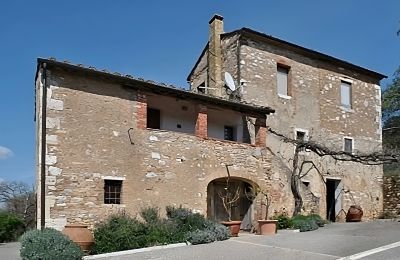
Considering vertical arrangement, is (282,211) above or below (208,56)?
below

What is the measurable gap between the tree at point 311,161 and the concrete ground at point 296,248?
4.54 m

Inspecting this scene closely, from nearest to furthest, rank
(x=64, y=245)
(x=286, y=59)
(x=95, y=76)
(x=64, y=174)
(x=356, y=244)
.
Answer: (x=64, y=245) → (x=356, y=244) → (x=64, y=174) → (x=95, y=76) → (x=286, y=59)

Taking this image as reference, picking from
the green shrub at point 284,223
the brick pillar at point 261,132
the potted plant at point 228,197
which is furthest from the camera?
the brick pillar at point 261,132

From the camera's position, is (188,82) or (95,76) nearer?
(95,76)

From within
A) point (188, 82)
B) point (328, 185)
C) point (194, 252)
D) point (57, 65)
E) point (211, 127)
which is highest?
point (188, 82)

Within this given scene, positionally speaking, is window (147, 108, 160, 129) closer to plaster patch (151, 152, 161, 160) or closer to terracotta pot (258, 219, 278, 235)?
plaster patch (151, 152, 161, 160)

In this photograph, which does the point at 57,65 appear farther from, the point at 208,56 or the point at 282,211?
the point at 282,211

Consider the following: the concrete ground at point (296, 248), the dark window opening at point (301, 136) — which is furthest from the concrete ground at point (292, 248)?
the dark window opening at point (301, 136)

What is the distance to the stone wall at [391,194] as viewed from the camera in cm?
2256

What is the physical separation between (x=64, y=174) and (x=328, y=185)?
44.8 ft

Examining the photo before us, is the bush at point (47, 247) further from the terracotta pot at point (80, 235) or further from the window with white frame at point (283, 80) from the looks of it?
the window with white frame at point (283, 80)

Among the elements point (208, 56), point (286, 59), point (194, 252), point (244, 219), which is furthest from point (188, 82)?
point (194, 252)

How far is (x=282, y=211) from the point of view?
17.5m

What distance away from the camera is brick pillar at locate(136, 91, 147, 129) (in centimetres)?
1387
